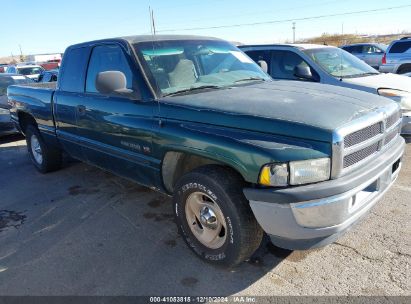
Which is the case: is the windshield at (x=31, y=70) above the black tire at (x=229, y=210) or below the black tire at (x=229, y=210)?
above

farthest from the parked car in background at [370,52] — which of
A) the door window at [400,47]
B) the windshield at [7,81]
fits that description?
the windshield at [7,81]

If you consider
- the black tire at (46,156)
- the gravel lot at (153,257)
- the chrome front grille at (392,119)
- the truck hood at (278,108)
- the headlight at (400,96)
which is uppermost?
the truck hood at (278,108)

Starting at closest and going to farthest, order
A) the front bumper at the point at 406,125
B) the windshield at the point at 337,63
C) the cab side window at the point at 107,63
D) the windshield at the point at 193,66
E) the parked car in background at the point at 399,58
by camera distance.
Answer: the windshield at the point at 193,66, the cab side window at the point at 107,63, the front bumper at the point at 406,125, the windshield at the point at 337,63, the parked car in background at the point at 399,58

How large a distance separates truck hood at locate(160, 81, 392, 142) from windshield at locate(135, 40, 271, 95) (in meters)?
0.21

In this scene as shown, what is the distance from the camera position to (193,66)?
3.72 meters

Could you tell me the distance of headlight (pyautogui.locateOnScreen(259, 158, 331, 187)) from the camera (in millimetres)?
2449

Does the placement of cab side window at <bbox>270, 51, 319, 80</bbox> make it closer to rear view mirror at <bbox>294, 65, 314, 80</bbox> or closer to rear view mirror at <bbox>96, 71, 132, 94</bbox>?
rear view mirror at <bbox>294, 65, 314, 80</bbox>

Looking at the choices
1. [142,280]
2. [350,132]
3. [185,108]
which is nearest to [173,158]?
[185,108]

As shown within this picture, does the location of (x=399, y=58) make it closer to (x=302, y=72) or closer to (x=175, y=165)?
(x=302, y=72)

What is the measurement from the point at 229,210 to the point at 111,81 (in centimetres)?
157

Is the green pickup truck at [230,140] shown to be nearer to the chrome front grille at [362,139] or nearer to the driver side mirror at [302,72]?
the chrome front grille at [362,139]

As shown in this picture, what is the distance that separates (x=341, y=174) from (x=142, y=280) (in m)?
1.71

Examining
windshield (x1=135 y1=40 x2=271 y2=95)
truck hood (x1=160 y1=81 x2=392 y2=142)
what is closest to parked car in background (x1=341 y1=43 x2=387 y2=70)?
windshield (x1=135 y1=40 x2=271 y2=95)

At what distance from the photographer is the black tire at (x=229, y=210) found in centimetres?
273
